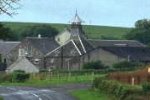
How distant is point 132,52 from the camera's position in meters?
118

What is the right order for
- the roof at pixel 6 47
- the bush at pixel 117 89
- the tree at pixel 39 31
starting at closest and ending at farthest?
1. the bush at pixel 117 89
2. the roof at pixel 6 47
3. the tree at pixel 39 31

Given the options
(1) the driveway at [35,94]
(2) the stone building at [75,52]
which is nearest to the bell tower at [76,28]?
(2) the stone building at [75,52]

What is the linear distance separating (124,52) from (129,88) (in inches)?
3176

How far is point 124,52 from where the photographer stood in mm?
116375

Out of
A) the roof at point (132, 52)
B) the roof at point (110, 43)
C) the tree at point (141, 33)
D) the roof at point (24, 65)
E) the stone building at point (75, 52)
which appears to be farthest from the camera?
the tree at point (141, 33)

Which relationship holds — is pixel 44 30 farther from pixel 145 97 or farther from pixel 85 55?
pixel 145 97

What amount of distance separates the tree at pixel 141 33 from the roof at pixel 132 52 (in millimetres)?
42945

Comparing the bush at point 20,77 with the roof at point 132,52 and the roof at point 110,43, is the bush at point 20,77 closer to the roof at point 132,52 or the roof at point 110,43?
the roof at point 110,43

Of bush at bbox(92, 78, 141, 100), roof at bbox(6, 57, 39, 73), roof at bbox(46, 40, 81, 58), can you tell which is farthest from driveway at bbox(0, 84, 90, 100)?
roof at bbox(46, 40, 81, 58)

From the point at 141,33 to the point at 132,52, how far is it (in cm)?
5155

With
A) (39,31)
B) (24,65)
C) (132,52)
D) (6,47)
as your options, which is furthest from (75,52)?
(39,31)

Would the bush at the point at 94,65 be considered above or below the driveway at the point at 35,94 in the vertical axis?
above

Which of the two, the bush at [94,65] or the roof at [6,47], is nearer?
the bush at [94,65]

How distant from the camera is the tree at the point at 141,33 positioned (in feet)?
547
